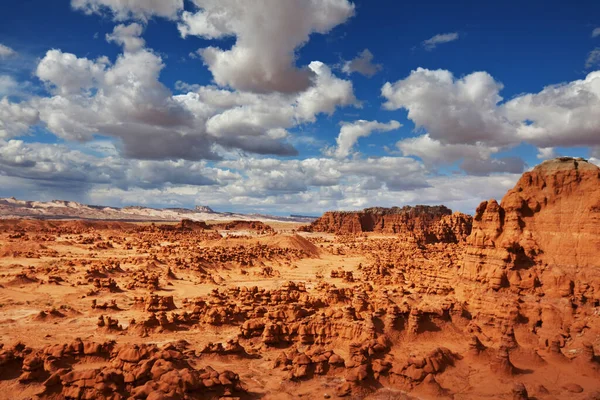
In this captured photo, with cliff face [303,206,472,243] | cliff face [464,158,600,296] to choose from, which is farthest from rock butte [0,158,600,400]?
cliff face [303,206,472,243]

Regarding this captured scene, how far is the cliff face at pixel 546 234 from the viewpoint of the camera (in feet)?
55.2

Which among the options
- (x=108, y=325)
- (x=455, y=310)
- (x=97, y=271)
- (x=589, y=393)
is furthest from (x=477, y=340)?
(x=97, y=271)

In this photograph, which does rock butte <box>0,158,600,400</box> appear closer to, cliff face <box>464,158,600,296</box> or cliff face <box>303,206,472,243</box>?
cliff face <box>464,158,600,296</box>

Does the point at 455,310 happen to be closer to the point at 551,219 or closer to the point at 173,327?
the point at 551,219

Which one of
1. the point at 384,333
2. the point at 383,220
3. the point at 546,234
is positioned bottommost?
Result: the point at 384,333

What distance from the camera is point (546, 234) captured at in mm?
18031

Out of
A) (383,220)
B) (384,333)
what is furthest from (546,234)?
(383,220)

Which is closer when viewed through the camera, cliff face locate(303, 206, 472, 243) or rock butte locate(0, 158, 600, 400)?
rock butte locate(0, 158, 600, 400)

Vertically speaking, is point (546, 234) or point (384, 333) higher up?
point (546, 234)

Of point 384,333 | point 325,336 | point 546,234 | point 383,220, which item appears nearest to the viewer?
point 384,333

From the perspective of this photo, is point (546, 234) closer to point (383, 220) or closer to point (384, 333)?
point (384, 333)

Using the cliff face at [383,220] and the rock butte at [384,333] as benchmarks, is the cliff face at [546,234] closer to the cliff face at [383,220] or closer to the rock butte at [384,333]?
the rock butte at [384,333]

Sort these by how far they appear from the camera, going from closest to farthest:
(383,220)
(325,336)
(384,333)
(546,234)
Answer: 1. (384,333)
2. (325,336)
3. (546,234)
4. (383,220)

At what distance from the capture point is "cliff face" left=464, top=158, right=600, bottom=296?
16.8 meters
